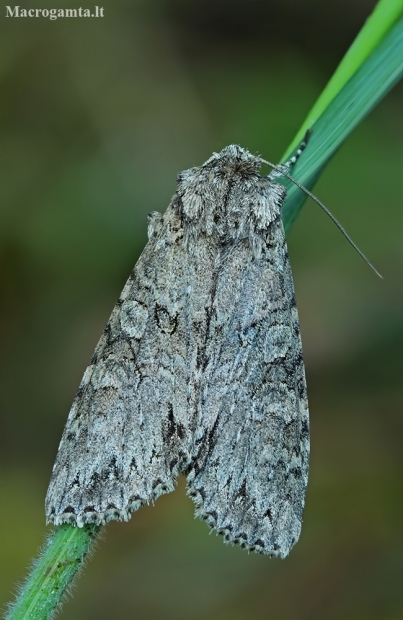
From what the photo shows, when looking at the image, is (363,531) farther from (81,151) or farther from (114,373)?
(81,151)

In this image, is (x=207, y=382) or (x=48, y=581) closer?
(x=48, y=581)

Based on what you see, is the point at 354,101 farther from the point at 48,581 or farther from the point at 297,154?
the point at 48,581

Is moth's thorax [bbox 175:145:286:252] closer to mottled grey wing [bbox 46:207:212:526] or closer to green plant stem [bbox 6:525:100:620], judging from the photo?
mottled grey wing [bbox 46:207:212:526]

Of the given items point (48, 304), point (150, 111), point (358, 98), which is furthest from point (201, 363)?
point (150, 111)

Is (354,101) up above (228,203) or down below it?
above

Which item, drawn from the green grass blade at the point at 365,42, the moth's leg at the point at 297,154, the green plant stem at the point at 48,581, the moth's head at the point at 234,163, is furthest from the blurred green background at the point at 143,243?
the green grass blade at the point at 365,42

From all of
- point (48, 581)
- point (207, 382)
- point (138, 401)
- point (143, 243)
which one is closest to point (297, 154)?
point (207, 382)
